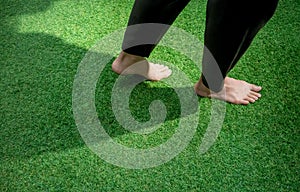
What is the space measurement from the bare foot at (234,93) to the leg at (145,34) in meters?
0.18

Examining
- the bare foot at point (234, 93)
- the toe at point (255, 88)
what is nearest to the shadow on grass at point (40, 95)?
the bare foot at point (234, 93)

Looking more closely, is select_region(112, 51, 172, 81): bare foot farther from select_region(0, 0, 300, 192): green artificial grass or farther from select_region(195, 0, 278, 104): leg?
select_region(195, 0, 278, 104): leg

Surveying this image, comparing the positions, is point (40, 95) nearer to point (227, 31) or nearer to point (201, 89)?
point (201, 89)

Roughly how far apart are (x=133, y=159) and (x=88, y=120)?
0.24 meters

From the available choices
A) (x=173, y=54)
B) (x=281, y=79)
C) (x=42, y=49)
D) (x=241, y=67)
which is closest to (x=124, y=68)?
(x=173, y=54)

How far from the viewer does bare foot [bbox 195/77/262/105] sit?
1.58m

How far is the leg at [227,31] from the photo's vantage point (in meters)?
1.19

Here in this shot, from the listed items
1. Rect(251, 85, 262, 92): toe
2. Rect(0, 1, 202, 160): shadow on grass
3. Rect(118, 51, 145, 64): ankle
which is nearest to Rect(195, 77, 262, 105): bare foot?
Rect(251, 85, 262, 92): toe

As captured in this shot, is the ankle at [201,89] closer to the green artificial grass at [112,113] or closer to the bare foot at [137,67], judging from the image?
the green artificial grass at [112,113]

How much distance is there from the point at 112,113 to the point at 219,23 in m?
0.57

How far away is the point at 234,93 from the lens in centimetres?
159

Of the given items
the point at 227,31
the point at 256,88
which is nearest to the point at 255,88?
the point at 256,88

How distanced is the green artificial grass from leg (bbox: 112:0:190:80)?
0.21 ft

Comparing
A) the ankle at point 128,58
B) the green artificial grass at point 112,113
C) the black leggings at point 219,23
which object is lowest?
the green artificial grass at point 112,113
